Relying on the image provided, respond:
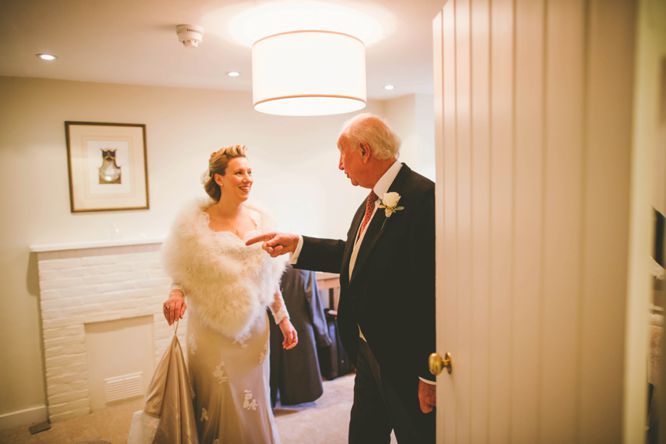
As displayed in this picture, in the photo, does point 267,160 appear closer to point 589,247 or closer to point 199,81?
point 199,81

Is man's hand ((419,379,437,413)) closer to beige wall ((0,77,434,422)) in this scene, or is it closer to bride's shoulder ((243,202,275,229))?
bride's shoulder ((243,202,275,229))

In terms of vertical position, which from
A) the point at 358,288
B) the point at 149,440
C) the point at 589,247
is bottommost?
the point at 149,440

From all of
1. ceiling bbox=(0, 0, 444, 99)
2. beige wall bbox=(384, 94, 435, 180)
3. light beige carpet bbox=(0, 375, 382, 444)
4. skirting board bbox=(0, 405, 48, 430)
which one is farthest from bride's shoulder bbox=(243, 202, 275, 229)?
skirting board bbox=(0, 405, 48, 430)

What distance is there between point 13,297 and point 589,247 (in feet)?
12.2

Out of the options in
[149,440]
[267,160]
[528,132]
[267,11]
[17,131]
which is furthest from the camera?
[267,160]

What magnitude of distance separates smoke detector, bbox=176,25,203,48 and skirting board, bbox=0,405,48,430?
9.58 feet

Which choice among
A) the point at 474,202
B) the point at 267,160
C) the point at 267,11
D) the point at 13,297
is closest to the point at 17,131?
the point at 13,297

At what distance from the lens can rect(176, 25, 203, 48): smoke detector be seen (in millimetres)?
2147

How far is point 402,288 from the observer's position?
1.58 meters

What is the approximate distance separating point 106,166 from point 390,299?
110 inches

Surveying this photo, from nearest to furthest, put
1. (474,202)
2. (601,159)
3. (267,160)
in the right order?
1. (601,159)
2. (474,202)
3. (267,160)

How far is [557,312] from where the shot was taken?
0.70m

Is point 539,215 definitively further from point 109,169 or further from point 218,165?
point 109,169

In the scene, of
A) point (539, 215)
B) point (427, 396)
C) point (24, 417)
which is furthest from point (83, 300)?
point (539, 215)
